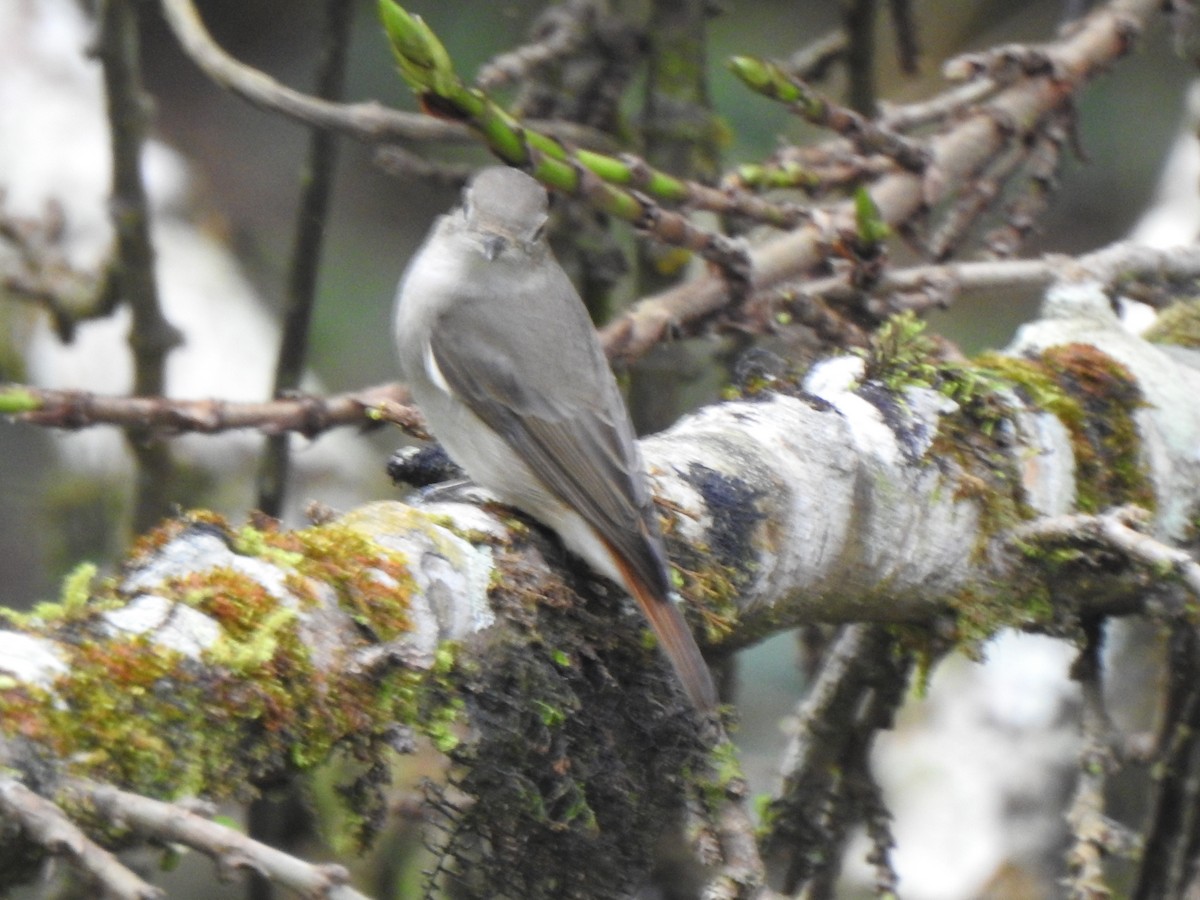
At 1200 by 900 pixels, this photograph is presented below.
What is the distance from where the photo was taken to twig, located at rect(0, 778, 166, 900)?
1190mm

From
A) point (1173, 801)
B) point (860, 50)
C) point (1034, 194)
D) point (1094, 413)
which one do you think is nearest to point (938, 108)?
point (1034, 194)

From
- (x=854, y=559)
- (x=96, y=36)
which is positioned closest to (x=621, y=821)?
(x=854, y=559)

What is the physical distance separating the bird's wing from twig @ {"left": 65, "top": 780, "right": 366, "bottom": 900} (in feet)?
3.49

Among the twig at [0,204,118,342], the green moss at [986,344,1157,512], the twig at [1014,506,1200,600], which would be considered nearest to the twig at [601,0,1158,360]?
the green moss at [986,344,1157,512]

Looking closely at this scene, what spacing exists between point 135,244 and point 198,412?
1593 mm

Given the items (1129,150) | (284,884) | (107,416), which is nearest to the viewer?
(284,884)

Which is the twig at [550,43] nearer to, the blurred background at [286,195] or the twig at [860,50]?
the twig at [860,50]

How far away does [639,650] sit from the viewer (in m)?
2.22

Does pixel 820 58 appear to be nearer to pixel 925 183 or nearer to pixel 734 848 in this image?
pixel 925 183

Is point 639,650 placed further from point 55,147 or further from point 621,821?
point 55,147

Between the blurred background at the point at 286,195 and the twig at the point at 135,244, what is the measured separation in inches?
43.1

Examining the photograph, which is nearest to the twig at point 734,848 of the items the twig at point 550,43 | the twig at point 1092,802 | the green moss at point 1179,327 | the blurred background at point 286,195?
the twig at point 1092,802

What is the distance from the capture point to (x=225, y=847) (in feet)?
4.15

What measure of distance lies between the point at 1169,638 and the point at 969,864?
242 cm
